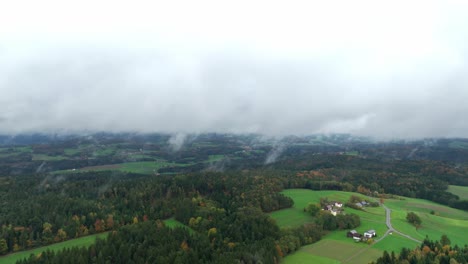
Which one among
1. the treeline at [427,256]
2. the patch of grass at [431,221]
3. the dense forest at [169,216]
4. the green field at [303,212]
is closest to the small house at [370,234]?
the dense forest at [169,216]

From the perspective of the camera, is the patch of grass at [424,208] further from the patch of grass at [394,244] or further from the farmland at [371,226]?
the patch of grass at [394,244]

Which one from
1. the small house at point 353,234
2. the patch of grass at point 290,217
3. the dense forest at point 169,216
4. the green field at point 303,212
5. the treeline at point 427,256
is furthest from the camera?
the green field at point 303,212

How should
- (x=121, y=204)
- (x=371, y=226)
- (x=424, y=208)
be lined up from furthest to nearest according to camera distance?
1. (x=424, y=208)
2. (x=121, y=204)
3. (x=371, y=226)

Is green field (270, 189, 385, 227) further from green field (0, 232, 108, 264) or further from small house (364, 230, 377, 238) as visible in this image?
green field (0, 232, 108, 264)

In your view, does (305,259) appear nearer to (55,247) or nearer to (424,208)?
(55,247)

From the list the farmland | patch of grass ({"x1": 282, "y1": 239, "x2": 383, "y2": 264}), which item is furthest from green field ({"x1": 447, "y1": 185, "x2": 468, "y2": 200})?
patch of grass ({"x1": 282, "y1": 239, "x2": 383, "y2": 264})

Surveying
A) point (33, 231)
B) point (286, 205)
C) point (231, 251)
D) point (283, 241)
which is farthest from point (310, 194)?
point (33, 231)

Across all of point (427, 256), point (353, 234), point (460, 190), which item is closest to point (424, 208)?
point (460, 190)

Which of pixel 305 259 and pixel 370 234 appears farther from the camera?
pixel 370 234

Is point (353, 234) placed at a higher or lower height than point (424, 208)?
higher
